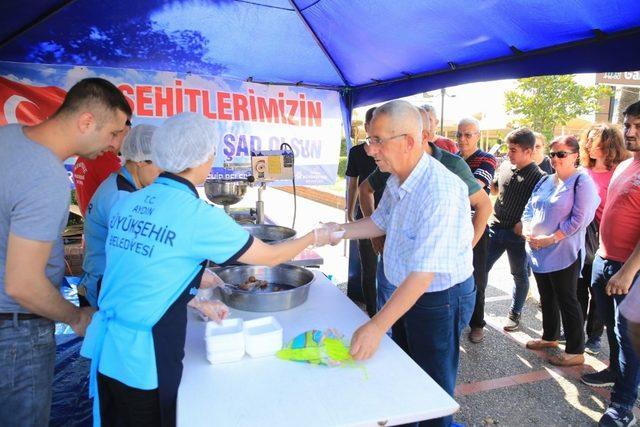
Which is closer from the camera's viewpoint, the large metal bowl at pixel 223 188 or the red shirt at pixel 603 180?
the large metal bowl at pixel 223 188

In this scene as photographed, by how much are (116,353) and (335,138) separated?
432 cm

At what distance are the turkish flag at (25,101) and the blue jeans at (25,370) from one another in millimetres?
3057

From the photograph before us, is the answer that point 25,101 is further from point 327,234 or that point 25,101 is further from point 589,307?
point 589,307

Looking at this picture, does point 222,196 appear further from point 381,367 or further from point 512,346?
point 512,346

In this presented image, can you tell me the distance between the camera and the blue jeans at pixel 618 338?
2426 mm

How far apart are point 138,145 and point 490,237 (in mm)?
Answer: 3104

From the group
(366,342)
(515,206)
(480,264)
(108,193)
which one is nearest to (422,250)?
(366,342)

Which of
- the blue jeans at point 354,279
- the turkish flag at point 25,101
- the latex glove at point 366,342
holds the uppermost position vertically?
the turkish flag at point 25,101

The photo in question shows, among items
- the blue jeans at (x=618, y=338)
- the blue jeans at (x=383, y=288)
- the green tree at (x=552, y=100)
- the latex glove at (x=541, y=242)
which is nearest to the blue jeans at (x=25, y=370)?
the blue jeans at (x=383, y=288)

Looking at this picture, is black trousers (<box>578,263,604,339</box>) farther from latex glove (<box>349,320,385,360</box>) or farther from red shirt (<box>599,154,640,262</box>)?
latex glove (<box>349,320,385,360</box>)

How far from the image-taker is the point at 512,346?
141 inches

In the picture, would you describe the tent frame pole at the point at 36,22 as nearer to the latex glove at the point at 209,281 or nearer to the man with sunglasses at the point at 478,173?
the latex glove at the point at 209,281

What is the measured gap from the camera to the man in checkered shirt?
1517 mm

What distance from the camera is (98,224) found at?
195cm
